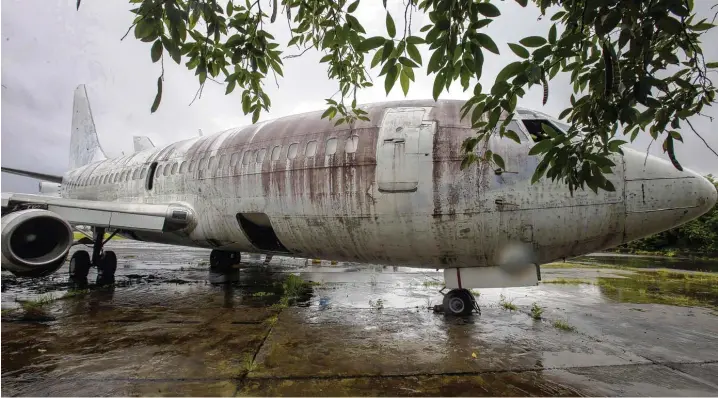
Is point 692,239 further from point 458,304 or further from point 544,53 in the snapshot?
point 544,53

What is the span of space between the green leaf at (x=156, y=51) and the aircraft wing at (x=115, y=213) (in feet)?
22.5

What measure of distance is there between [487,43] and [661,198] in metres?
4.58

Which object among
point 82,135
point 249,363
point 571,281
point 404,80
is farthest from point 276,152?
point 82,135

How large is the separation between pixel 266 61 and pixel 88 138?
2095 centimetres

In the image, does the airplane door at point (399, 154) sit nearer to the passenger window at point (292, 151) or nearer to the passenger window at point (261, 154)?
the passenger window at point (292, 151)

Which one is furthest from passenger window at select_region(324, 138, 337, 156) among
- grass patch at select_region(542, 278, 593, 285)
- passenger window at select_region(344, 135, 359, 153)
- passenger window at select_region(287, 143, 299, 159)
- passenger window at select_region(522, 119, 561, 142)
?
grass patch at select_region(542, 278, 593, 285)

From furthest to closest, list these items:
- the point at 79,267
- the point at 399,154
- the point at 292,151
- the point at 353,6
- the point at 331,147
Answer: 1. the point at 79,267
2. the point at 292,151
3. the point at 331,147
4. the point at 399,154
5. the point at 353,6

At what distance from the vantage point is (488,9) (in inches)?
87.3

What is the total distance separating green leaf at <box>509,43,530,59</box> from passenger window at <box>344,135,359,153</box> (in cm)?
411

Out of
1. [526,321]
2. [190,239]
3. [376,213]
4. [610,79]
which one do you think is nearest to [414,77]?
[610,79]

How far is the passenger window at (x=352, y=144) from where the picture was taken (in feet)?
21.1

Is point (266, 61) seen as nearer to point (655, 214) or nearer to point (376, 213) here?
point (376, 213)

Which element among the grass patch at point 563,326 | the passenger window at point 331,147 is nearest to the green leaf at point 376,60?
the passenger window at point 331,147

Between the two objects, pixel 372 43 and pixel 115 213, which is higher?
pixel 372 43
